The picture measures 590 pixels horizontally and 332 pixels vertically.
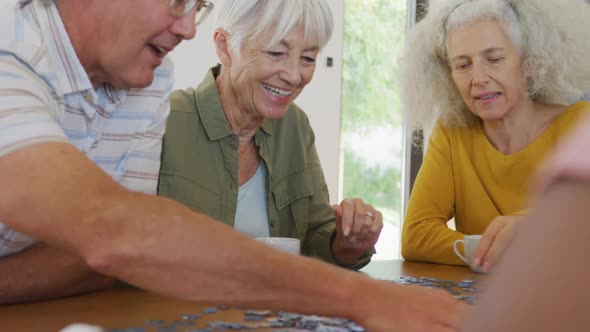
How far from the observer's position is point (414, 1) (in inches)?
241

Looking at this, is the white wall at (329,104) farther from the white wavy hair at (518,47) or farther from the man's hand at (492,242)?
the man's hand at (492,242)

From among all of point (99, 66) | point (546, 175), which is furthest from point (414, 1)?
point (546, 175)

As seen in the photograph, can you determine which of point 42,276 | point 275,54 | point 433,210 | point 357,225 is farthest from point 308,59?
point 42,276

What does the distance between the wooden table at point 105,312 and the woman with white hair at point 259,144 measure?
0.71 meters

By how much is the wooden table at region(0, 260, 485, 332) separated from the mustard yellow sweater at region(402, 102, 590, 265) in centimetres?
132

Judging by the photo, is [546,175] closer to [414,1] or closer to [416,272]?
[416,272]

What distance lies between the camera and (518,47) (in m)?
2.79

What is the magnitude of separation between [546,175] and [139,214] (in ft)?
2.44

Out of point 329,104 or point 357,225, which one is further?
point 329,104

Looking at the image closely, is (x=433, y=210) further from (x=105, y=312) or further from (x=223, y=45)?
(x=105, y=312)

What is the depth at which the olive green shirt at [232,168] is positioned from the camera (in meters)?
2.20

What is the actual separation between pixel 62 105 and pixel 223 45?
0.98m

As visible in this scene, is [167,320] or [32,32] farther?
[32,32]

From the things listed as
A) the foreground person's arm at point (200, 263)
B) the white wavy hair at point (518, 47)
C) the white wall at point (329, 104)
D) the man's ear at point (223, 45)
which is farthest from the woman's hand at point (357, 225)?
the white wall at point (329, 104)
